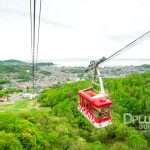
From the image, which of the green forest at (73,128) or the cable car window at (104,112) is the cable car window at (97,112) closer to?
the cable car window at (104,112)

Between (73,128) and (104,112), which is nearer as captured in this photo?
(104,112)

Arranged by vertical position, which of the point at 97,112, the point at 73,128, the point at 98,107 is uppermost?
the point at 98,107

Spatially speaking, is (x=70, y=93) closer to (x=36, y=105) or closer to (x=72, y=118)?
(x=36, y=105)

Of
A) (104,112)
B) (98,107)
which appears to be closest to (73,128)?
(104,112)

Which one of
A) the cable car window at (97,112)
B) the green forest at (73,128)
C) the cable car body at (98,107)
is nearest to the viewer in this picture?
the cable car body at (98,107)

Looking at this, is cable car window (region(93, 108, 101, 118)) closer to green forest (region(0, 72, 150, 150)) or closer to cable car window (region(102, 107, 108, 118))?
cable car window (region(102, 107, 108, 118))

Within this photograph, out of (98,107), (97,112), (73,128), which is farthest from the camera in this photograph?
(73,128)

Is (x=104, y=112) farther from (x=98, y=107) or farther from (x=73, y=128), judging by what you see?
(x=73, y=128)

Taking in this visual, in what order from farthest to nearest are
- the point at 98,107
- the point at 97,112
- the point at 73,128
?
the point at 73,128 → the point at 97,112 → the point at 98,107

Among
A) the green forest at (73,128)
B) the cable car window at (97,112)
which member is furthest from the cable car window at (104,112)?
the green forest at (73,128)

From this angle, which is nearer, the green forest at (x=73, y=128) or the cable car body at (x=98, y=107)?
the cable car body at (x=98, y=107)
